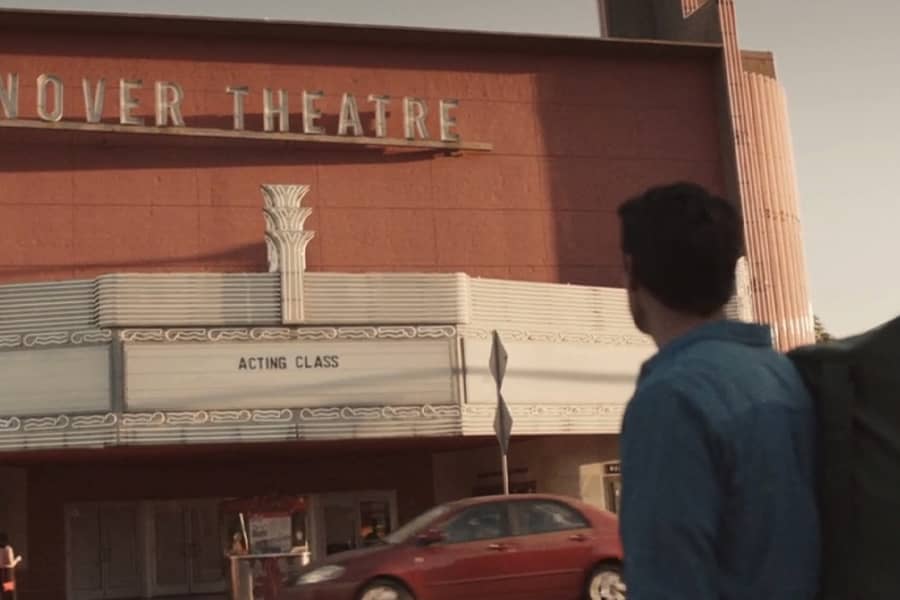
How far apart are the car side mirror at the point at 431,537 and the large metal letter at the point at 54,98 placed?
13645 millimetres

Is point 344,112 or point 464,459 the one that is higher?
point 344,112

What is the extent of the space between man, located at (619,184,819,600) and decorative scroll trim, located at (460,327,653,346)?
74.0 feet

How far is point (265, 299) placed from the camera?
79.7ft

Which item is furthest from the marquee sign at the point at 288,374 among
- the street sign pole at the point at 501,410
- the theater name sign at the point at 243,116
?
the street sign pole at the point at 501,410

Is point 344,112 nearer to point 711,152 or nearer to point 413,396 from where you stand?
point 413,396

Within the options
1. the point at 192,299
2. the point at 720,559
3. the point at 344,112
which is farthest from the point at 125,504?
the point at 720,559

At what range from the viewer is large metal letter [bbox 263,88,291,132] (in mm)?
27250

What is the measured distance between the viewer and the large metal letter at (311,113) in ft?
90.1

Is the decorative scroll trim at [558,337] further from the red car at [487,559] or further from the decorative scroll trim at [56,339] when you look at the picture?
the red car at [487,559]

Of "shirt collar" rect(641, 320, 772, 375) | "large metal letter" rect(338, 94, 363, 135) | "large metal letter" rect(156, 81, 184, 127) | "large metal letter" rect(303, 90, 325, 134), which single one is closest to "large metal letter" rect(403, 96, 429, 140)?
"large metal letter" rect(338, 94, 363, 135)

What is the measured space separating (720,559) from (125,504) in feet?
91.6

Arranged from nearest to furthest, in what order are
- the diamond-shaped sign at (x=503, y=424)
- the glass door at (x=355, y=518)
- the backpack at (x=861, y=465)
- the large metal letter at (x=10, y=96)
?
the backpack at (x=861, y=465) → the diamond-shaped sign at (x=503, y=424) → the large metal letter at (x=10, y=96) → the glass door at (x=355, y=518)

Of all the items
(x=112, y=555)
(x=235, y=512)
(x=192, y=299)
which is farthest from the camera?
(x=112, y=555)

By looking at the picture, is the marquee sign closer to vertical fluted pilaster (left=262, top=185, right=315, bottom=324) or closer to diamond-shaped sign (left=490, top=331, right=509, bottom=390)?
vertical fluted pilaster (left=262, top=185, right=315, bottom=324)
